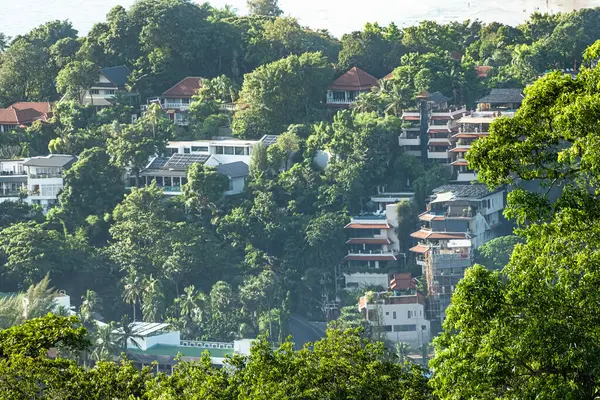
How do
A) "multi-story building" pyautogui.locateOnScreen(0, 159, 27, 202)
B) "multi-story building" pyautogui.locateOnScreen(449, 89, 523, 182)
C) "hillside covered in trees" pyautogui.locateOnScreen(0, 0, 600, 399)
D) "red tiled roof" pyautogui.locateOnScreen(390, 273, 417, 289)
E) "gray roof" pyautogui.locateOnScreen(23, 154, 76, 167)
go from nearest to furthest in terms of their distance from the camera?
"red tiled roof" pyautogui.locateOnScreen(390, 273, 417, 289) < "hillside covered in trees" pyautogui.locateOnScreen(0, 0, 600, 399) < "multi-story building" pyautogui.locateOnScreen(449, 89, 523, 182) < "gray roof" pyautogui.locateOnScreen(23, 154, 76, 167) < "multi-story building" pyautogui.locateOnScreen(0, 159, 27, 202)

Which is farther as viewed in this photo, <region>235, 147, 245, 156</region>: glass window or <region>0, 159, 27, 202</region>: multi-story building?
<region>235, 147, 245, 156</region>: glass window

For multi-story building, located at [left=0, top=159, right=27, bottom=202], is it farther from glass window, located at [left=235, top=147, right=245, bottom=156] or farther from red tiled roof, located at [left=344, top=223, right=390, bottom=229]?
red tiled roof, located at [left=344, top=223, right=390, bottom=229]

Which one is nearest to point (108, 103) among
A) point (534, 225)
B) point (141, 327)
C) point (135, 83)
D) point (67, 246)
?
point (135, 83)

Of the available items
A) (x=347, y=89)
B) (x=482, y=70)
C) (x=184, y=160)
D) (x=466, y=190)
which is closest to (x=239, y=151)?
(x=184, y=160)

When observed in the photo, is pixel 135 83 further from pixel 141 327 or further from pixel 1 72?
pixel 141 327

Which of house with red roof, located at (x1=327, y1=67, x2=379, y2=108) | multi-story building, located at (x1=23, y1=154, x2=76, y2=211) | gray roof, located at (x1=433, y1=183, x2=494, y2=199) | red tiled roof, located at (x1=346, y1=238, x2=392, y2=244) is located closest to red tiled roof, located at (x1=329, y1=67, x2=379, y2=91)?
house with red roof, located at (x1=327, y1=67, x2=379, y2=108)

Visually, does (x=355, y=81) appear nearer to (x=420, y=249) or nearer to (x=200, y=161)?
(x=200, y=161)
